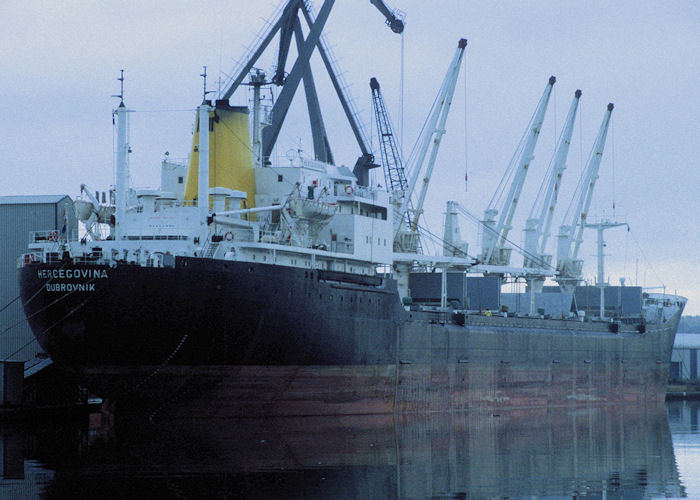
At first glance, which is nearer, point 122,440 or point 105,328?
point 122,440

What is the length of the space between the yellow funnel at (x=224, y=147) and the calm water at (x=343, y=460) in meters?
8.88

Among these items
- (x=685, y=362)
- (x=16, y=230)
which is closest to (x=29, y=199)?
(x=16, y=230)

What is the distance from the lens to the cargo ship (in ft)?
116

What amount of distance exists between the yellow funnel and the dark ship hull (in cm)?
519

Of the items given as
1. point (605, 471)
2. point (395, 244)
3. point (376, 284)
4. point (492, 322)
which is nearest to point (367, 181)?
point (395, 244)

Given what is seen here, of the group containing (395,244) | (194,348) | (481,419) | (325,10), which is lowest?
(481,419)

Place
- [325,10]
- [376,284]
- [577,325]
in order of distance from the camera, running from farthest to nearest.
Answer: [577,325] → [325,10] → [376,284]

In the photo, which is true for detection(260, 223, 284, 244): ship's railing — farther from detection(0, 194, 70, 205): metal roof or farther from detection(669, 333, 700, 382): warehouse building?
detection(669, 333, 700, 382): warehouse building

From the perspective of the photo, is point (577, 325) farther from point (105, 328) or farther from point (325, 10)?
point (105, 328)

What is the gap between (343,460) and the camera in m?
29.1

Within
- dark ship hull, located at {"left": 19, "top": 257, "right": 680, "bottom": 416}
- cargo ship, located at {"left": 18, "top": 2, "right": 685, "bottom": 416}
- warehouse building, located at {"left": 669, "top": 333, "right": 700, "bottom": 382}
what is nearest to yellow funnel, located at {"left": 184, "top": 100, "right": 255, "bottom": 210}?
cargo ship, located at {"left": 18, "top": 2, "right": 685, "bottom": 416}

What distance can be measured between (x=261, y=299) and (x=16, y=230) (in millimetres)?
12792

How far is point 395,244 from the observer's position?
51781mm

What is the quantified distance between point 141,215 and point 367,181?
1631 centimetres
